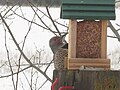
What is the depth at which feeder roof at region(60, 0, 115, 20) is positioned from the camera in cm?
168

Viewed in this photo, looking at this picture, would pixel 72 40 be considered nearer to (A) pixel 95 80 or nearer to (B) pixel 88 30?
(B) pixel 88 30

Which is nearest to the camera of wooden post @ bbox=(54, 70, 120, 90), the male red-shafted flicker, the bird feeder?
wooden post @ bbox=(54, 70, 120, 90)

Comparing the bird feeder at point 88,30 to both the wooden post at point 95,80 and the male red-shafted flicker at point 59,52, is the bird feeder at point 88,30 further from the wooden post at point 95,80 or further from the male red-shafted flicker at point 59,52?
the wooden post at point 95,80

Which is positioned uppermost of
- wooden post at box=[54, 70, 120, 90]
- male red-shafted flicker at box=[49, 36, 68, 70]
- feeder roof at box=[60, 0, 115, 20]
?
feeder roof at box=[60, 0, 115, 20]

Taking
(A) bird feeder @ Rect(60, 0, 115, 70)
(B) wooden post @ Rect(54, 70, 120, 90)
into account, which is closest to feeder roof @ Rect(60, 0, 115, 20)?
(A) bird feeder @ Rect(60, 0, 115, 70)

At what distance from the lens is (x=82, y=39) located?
1.75 m

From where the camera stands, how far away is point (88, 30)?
1765 millimetres

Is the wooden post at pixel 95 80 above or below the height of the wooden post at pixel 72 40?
below

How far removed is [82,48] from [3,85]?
301cm

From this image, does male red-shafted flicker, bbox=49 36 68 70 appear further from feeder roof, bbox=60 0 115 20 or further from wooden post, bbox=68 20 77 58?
feeder roof, bbox=60 0 115 20

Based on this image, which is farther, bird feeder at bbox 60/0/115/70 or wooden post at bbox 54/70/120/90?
bird feeder at bbox 60/0/115/70

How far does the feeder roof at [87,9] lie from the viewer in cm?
168

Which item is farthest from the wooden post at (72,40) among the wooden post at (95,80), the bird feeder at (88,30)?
the wooden post at (95,80)

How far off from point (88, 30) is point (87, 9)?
13cm
